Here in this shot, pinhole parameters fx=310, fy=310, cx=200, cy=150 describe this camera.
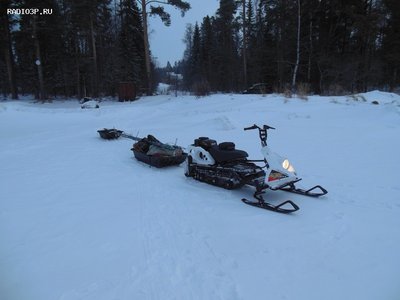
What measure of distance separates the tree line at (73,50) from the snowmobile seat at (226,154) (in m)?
21.0

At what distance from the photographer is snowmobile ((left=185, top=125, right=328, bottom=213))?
4.49m

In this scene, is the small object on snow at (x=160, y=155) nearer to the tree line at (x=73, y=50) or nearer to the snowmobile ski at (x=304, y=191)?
the snowmobile ski at (x=304, y=191)

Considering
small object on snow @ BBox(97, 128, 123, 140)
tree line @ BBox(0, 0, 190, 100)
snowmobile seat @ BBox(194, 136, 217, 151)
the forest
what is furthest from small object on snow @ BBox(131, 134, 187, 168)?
tree line @ BBox(0, 0, 190, 100)

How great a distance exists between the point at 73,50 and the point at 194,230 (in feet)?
109

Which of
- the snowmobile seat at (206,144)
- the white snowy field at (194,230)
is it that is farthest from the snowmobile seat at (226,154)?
the white snowy field at (194,230)

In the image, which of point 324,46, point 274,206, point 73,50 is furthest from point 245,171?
point 73,50

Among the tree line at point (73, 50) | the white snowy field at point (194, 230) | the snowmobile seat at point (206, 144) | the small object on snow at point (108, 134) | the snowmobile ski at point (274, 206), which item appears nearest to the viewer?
the white snowy field at point (194, 230)

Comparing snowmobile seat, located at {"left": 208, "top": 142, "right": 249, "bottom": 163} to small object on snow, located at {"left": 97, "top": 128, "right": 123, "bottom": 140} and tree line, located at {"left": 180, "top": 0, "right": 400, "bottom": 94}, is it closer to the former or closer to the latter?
small object on snow, located at {"left": 97, "top": 128, "right": 123, "bottom": 140}

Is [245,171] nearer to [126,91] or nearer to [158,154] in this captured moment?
[158,154]

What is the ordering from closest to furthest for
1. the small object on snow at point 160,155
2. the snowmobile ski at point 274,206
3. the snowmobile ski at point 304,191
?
the snowmobile ski at point 274,206, the snowmobile ski at point 304,191, the small object on snow at point 160,155

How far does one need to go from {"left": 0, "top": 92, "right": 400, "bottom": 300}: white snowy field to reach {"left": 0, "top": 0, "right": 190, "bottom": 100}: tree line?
2010 centimetres

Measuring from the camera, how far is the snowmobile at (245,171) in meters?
4.49

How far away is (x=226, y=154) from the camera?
5.32 metres

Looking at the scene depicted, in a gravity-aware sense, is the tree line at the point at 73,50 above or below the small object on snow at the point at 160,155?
above
